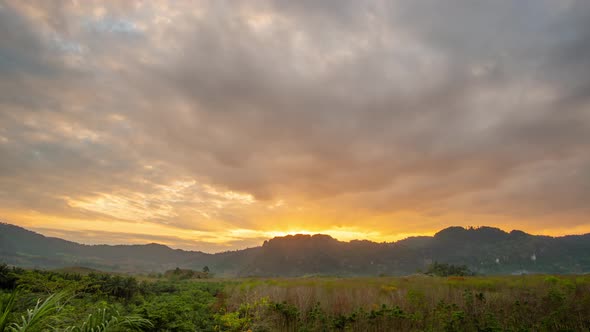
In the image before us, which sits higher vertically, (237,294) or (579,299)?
(579,299)

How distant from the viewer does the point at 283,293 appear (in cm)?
1455

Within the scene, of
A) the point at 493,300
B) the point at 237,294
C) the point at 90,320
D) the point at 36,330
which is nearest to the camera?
the point at 36,330

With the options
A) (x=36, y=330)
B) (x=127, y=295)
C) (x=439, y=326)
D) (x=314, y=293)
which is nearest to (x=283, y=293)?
(x=314, y=293)

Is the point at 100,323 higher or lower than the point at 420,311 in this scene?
higher

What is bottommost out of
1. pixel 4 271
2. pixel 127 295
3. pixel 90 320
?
pixel 127 295

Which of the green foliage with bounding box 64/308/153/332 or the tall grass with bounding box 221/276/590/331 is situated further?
the tall grass with bounding box 221/276/590/331

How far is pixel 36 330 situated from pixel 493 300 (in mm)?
14541

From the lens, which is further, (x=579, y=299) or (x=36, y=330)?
(x=579, y=299)

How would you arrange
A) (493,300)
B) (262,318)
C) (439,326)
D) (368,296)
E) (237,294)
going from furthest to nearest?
(237,294) → (368,296) → (493,300) → (262,318) → (439,326)

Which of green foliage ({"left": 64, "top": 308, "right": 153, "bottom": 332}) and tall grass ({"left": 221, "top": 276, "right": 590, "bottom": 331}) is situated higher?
green foliage ({"left": 64, "top": 308, "right": 153, "bottom": 332})

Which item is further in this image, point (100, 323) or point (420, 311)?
point (420, 311)

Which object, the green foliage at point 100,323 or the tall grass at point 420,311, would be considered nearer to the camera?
the green foliage at point 100,323

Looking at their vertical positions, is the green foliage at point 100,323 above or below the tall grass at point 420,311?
above

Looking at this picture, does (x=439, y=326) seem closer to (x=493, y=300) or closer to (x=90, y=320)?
(x=493, y=300)
